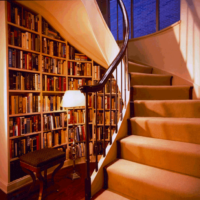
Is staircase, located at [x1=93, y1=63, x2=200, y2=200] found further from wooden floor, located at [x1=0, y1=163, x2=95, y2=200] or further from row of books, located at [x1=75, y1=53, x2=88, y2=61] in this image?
row of books, located at [x1=75, y1=53, x2=88, y2=61]

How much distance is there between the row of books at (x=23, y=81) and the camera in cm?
217

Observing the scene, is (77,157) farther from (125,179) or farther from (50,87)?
(125,179)

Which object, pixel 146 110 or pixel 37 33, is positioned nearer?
pixel 146 110

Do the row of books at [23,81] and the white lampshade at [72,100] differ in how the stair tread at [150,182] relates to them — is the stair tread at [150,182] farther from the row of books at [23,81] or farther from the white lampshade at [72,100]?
the row of books at [23,81]

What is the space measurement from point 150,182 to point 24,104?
200cm

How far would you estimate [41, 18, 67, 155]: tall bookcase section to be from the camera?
2549mm

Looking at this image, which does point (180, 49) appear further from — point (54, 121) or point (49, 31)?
point (54, 121)

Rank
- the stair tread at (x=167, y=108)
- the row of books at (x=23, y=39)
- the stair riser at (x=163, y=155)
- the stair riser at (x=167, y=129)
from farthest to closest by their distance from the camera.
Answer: the row of books at (x=23, y=39) < the stair tread at (x=167, y=108) < the stair riser at (x=167, y=129) < the stair riser at (x=163, y=155)

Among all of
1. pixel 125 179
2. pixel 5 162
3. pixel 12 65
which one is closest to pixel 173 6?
pixel 12 65

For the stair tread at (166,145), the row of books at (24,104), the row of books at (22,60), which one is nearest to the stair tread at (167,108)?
the stair tread at (166,145)

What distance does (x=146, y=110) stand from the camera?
1880 millimetres

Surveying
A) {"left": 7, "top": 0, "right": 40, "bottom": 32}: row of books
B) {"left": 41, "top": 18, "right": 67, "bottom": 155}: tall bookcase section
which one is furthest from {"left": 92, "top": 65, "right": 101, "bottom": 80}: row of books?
{"left": 7, "top": 0, "right": 40, "bottom": 32}: row of books

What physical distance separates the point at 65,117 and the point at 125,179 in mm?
1802

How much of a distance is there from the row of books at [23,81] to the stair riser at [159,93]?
1.54 meters
